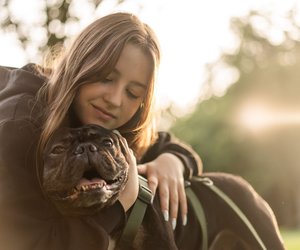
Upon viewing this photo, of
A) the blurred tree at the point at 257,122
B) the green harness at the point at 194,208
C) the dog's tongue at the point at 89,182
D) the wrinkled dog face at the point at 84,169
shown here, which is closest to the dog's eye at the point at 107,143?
the wrinkled dog face at the point at 84,169

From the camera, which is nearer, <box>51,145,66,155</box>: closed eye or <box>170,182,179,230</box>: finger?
<box>51,145,66,155</box>: closed eye

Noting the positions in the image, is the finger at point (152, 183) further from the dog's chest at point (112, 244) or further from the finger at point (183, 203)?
the dog's chest at point (112, 244)

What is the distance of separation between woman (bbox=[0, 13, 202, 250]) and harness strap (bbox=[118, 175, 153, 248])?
5 centimetres

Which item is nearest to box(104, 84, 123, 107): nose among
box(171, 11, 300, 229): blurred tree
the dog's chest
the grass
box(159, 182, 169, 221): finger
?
box(159, 182, 169, 221): finger

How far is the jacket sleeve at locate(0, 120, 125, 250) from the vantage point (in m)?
3.85

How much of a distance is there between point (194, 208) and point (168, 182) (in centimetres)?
32

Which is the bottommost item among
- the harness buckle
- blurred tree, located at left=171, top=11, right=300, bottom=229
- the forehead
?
blurred tree, located at left=171, top=11, right=300, bottom=229

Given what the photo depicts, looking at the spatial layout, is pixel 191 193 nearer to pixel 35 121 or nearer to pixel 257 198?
pixel 257 198

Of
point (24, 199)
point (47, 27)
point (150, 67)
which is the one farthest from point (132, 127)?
point (47, 27)

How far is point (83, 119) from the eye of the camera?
14.8 feet

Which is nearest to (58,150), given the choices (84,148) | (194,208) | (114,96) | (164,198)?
(84,148)

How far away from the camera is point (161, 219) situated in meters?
4.49

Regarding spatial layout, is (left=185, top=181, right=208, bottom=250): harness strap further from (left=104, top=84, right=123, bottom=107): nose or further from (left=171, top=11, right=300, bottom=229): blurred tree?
(left=171, top=11, right=300, bottom=229): blurred tree

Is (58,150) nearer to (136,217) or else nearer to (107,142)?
(107,142)
